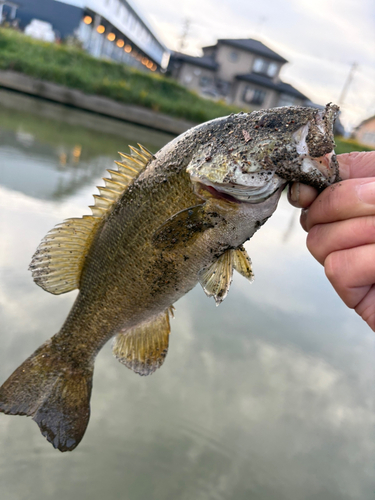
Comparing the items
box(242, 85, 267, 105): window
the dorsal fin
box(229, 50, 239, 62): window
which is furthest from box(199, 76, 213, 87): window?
the dorsal fin

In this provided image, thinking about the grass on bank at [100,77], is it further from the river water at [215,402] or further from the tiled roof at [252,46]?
the tiled roof at [252,46]

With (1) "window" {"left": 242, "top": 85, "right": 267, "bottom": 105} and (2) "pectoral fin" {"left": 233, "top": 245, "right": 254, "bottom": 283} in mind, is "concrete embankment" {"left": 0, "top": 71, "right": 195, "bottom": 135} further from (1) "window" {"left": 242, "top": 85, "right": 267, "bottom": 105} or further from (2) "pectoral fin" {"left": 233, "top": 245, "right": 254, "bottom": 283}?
(1) "window" {"left": 242, "top": 85, "right": 267, "bottom": 105}

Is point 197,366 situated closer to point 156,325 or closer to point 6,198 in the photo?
point 156,325

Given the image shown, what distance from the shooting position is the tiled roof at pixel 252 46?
2988 cm

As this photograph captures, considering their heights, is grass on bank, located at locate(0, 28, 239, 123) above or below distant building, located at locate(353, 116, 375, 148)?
below

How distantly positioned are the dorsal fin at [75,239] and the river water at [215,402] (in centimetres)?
88

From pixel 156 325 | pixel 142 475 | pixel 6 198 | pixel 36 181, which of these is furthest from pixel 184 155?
pixel 36 181

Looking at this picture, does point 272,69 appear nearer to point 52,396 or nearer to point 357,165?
point 357,165

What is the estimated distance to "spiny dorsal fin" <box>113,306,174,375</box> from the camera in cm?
171

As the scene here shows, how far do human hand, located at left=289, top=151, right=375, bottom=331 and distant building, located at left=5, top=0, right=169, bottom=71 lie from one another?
2109cm

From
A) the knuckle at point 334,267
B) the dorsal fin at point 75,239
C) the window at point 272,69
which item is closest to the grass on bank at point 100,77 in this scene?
the dorsal fin at point 75,239

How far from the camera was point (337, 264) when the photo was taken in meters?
1.24

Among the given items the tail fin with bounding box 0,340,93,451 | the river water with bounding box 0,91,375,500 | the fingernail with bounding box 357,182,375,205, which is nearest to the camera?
the fingernail with bounding box 357,182,375,205

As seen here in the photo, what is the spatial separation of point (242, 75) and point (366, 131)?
15.8m
